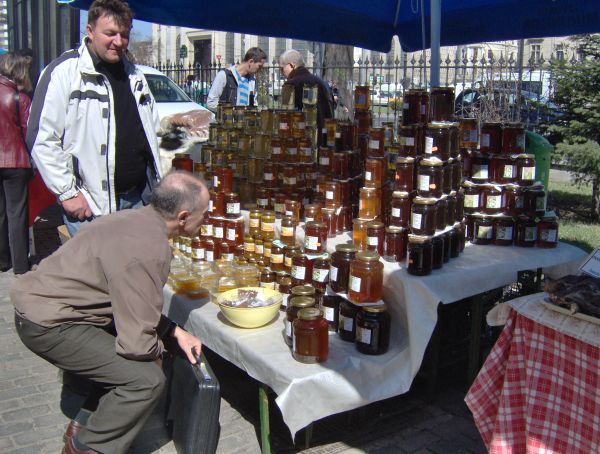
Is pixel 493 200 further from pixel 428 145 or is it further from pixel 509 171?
pixel 428 145

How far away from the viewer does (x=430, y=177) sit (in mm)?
3219

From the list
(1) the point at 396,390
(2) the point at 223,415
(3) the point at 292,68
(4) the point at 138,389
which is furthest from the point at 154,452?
(3) the point at 292,68

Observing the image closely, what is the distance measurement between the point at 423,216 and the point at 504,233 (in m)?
0.79

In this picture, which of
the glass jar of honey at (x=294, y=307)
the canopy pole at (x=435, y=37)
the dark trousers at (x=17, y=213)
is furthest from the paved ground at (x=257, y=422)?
the dark trousers at (x=17, y=213)

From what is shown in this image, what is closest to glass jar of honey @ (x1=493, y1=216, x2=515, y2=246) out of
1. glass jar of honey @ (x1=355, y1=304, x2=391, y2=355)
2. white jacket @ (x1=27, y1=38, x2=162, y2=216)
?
glass jar of honey @ (x1=355, y1=304, x2=391, y2=355)

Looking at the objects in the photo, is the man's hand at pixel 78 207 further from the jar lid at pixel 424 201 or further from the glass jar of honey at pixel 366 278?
the jar lid at pixel 424 201

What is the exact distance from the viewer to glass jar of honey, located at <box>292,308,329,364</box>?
115 inches

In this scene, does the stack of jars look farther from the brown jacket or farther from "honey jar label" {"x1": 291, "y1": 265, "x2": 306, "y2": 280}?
the brown jacket

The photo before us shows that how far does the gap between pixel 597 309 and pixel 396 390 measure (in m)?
1.15

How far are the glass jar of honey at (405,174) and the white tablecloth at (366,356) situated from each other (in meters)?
0.43

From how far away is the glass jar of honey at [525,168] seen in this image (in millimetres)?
3707

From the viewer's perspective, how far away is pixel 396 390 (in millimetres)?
3098

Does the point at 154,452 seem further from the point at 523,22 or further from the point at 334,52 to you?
the point at 334,52

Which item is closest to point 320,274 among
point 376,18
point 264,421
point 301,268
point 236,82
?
point 301,268
